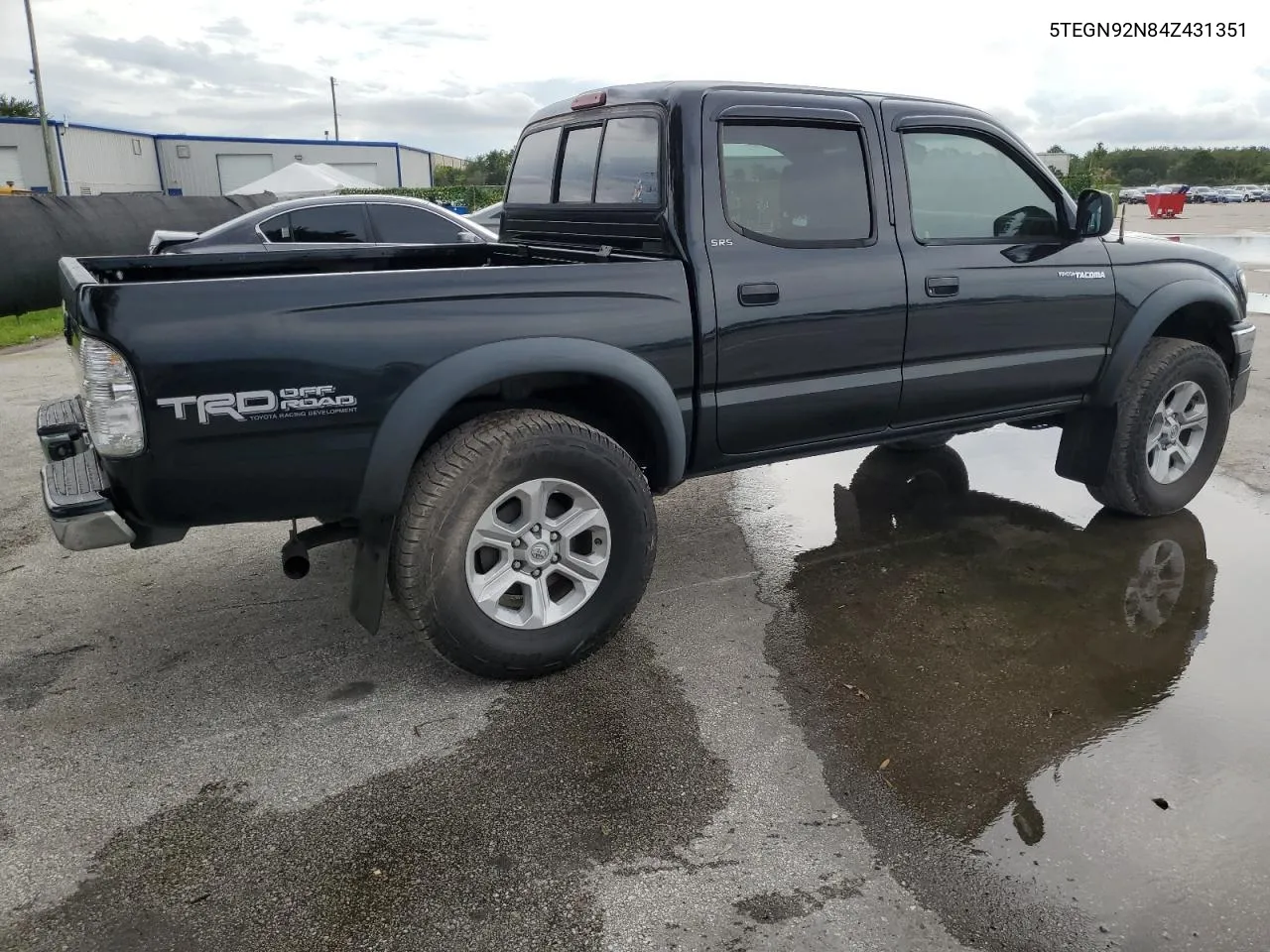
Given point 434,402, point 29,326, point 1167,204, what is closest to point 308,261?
point 434,402

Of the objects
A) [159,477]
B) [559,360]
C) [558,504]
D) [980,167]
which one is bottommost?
[558,504]

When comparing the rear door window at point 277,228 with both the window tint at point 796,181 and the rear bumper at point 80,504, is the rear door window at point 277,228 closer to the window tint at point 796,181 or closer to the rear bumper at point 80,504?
the rear bumper at point 80,504

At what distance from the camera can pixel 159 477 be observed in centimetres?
274

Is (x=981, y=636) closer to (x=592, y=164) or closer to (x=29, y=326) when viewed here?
(x=592, y=164)

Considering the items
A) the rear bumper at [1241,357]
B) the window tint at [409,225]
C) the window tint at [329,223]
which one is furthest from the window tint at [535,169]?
the window tint at [329,223]

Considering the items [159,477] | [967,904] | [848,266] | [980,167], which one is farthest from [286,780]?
[980,167]

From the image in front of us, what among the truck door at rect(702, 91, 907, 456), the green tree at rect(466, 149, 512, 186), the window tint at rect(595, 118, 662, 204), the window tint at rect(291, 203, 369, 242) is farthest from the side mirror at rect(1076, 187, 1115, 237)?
the green tree at rect(466, 149, 512, 186)

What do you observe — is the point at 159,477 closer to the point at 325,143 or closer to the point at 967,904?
the point at 967,904

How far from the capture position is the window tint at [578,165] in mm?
4074

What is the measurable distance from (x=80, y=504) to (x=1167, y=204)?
3625 cm

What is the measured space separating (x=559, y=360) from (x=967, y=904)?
6.35 feet

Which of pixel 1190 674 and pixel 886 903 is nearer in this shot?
pixel 886 903

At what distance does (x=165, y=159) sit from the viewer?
48625 mm

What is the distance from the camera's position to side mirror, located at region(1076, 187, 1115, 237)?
169 inches
